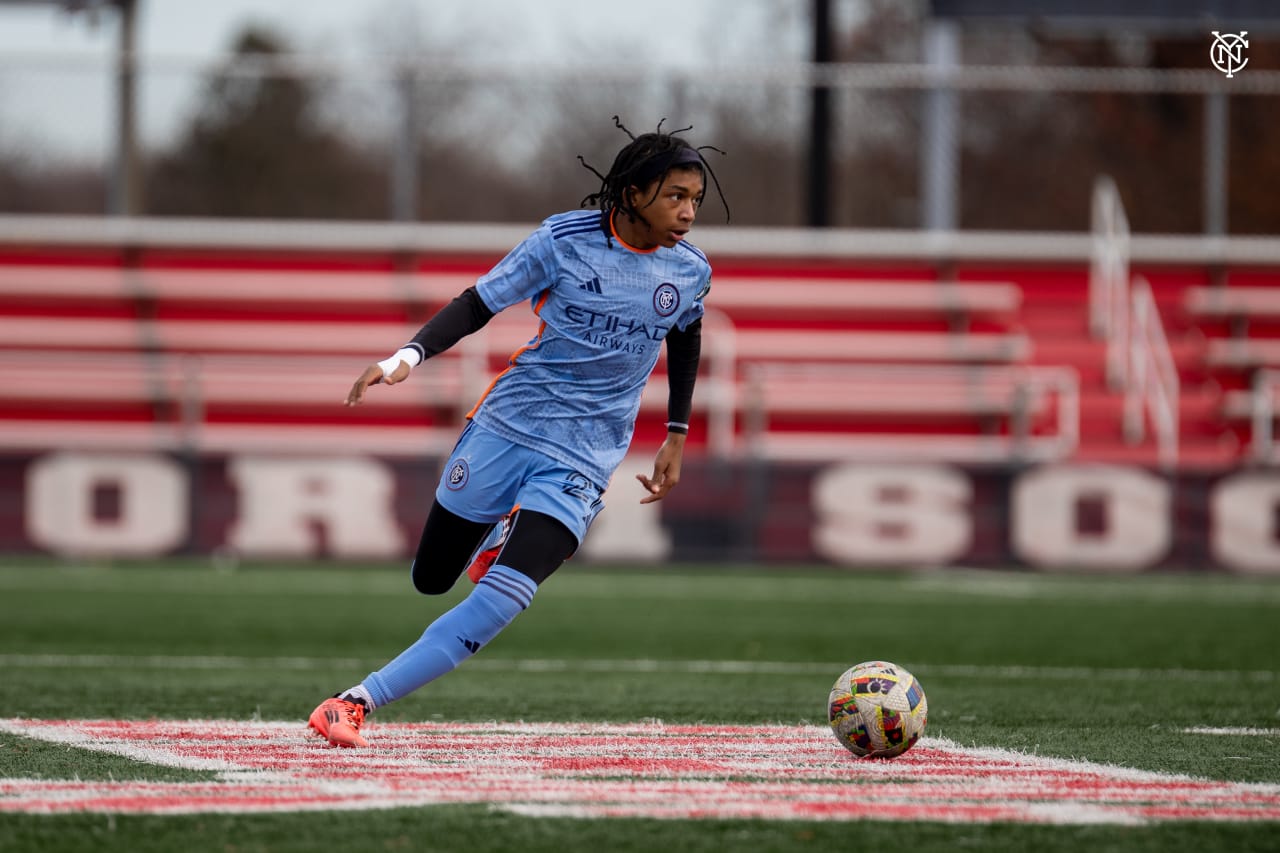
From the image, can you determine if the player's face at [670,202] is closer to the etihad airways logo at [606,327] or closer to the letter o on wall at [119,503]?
the etihad airways logo at [606,327]

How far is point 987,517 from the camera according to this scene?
59.1 ft

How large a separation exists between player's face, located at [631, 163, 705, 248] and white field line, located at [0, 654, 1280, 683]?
12.7 ft

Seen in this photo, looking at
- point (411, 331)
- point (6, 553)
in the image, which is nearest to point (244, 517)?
point (6, 553)

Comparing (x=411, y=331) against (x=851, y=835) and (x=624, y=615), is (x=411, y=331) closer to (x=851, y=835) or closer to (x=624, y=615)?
(x=624, y=615)

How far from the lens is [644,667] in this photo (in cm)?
988

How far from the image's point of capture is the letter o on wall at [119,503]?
17.9 metres

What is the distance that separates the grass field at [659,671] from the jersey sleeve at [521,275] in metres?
1.53

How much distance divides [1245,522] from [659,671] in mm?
9876

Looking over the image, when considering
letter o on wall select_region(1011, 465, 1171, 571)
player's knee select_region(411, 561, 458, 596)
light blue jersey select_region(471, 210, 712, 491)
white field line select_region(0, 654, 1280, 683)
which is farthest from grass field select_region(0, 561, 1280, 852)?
light blue jersey select_region(471, 210, 712, 491)

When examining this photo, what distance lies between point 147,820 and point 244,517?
1378 cm

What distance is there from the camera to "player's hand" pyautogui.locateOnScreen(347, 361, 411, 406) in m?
5.59

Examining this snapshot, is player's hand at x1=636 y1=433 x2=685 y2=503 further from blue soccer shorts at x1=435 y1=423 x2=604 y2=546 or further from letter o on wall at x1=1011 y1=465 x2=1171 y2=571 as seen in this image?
letter o on wall at x1=1011 y1=465 x2=1171 y2=571

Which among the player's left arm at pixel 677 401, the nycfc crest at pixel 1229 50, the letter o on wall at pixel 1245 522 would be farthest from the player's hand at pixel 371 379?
the nycfc crest at pixel 1229 50

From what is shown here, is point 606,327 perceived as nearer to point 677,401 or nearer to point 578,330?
point 578,330
